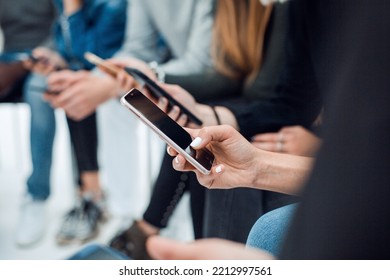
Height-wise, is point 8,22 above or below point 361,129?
below

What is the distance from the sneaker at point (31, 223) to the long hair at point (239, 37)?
55 cm

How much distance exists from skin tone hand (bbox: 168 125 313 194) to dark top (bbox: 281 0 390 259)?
7.6 inches

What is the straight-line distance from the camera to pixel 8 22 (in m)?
1.14

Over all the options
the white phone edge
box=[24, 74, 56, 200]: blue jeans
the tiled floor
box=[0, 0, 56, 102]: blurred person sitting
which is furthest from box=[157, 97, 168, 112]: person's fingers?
box=[0, 0, 56, 102]: blurred person sitting

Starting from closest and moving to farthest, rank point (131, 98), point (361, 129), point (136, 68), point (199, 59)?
point (361, 129) < point (131, 98) < point (136, 68) < point (199, 59)

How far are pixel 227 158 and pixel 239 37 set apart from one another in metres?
0.37

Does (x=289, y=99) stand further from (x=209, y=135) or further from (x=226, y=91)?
(x=209, y=135)

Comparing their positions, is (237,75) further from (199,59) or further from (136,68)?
(136,68)

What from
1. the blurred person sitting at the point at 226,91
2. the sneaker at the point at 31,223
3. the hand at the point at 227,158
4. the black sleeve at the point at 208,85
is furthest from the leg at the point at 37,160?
the hand at the point at 227,158

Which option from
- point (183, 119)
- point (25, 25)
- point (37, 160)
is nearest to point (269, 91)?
point (183, 119)

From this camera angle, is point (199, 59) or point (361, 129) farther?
point (199, 59)

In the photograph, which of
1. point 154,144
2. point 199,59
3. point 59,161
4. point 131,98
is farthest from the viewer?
point 59,161
